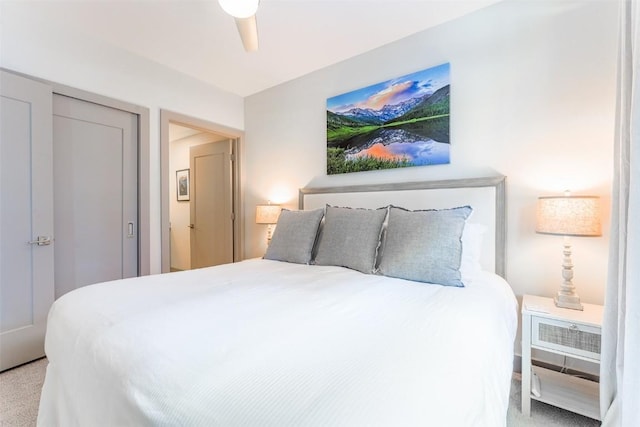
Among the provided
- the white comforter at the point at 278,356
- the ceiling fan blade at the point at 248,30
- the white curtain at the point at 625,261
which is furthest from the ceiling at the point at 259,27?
the white comforter at the point at 278,356

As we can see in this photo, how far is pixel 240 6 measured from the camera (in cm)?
141

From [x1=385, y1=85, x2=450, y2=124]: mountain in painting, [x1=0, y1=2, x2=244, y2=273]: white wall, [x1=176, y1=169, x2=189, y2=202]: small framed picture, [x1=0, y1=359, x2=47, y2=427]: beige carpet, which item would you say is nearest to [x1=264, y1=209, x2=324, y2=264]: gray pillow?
[x1=385, y1=85, x2=450, y2=124]: mountain in painting

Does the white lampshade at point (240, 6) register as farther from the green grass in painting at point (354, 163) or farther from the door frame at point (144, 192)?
the door frame at point (144, 192)

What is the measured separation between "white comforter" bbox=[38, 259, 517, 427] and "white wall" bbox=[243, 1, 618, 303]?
0.72 m

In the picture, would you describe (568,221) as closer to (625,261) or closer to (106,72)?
(625,261)

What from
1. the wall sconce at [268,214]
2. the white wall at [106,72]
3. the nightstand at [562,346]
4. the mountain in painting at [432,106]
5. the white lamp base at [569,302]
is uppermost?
the white wall at [106,72]

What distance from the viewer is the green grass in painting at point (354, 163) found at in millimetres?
2520

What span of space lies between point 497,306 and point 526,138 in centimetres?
128

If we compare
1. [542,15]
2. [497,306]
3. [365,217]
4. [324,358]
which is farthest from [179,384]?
[542,15]

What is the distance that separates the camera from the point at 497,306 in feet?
4.44

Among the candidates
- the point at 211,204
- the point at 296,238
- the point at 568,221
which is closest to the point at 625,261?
the point at 568,221

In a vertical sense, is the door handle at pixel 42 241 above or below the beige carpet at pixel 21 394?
above

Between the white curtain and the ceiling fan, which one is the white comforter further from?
the ceiling fan

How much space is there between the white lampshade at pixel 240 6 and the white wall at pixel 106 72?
1.82 metres
